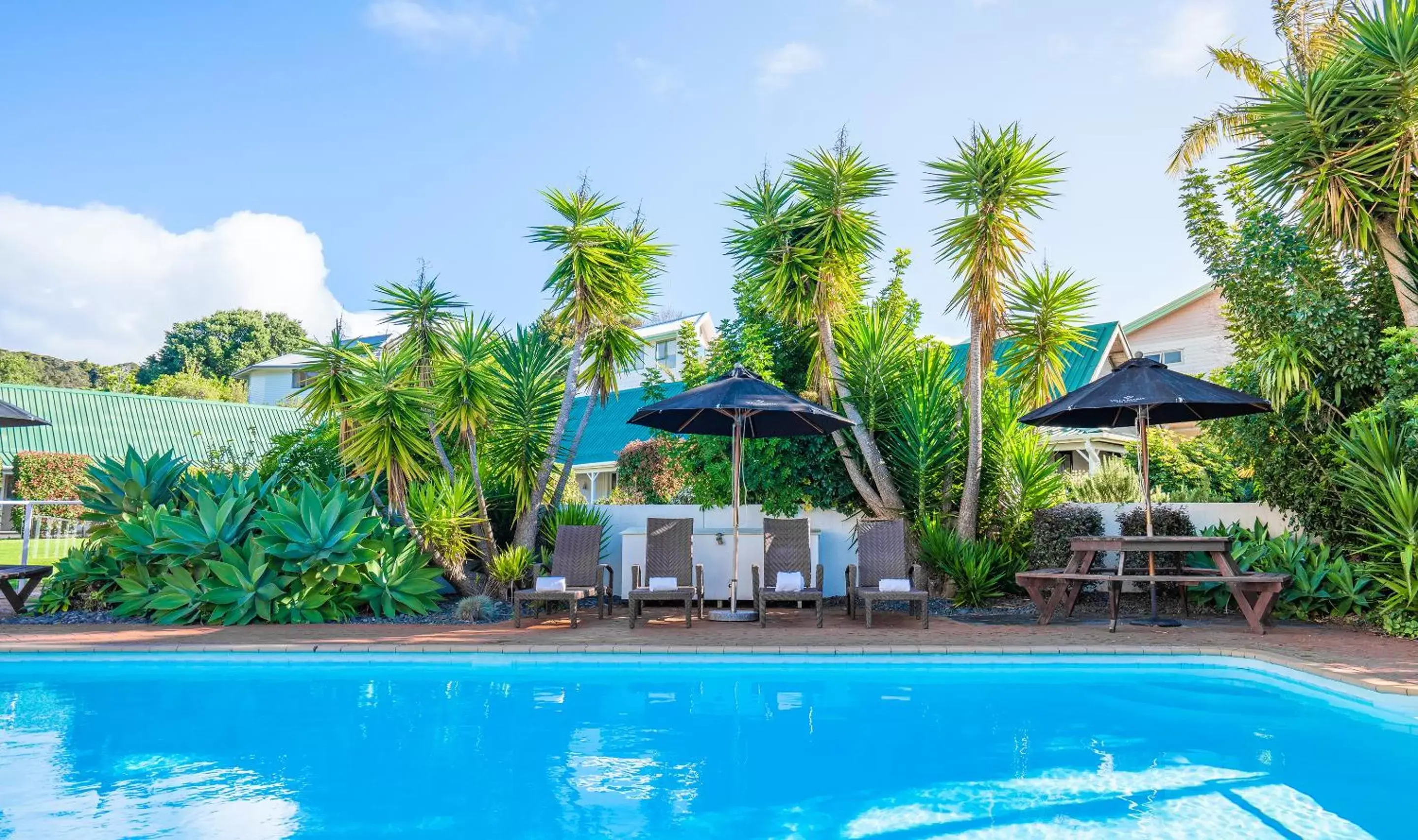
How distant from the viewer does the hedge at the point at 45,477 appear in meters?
21.8

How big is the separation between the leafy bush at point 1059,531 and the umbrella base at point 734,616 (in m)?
3.48

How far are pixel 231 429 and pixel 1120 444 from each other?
25704mm

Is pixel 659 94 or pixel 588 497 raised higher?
pixel 659 94

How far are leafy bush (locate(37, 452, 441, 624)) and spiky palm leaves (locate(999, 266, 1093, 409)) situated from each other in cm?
747

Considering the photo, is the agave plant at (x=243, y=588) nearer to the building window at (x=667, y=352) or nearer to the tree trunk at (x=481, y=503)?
the tree trunk at (x=481, y=503)

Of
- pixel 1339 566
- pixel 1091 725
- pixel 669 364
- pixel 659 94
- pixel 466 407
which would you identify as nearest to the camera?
pixel 1091 725

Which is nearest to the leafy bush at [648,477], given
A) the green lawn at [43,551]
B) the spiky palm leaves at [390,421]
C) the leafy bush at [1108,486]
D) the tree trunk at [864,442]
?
the tree trunk at [864,442]

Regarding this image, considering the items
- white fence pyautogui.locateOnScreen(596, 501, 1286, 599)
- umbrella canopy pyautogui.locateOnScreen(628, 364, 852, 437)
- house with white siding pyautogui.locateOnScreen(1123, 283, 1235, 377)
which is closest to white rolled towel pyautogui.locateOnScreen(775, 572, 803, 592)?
white fence pyautogui.locateOnScreen(596, 501, 1286, 599)

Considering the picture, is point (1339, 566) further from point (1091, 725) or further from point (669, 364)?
point (669, 364)

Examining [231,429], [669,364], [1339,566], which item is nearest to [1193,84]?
[1339,566]

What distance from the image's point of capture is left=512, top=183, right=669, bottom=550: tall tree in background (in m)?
10.5

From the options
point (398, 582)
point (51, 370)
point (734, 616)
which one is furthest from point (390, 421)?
point (51, 370)

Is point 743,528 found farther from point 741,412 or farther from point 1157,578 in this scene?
point 1157,578

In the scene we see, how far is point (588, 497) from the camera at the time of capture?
24531mm
